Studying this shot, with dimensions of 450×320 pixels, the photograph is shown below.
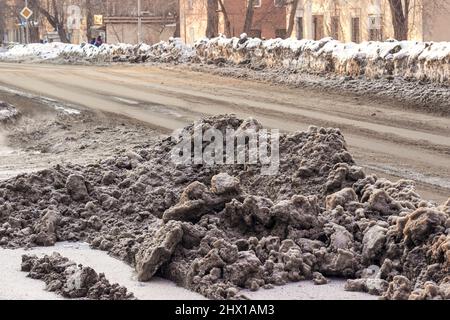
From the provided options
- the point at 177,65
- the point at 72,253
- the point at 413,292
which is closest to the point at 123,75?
the point at 177,65

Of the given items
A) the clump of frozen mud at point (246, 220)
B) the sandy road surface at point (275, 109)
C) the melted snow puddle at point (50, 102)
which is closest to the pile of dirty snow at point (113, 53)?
the sandy road surface at point (275, 109)

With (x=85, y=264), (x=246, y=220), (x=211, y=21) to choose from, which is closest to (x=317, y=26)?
(x=211, y=21)

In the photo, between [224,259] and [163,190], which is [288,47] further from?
[224,259]

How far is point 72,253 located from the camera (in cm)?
668

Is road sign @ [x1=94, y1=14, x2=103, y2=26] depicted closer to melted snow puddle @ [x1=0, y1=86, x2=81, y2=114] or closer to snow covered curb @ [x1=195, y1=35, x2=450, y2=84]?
snow covered curb @ [x1=195, y1=35, x2=450, y2=84]

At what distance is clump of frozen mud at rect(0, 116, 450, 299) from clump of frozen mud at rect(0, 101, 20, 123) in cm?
821

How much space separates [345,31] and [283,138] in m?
40.2

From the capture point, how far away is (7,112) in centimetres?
1678

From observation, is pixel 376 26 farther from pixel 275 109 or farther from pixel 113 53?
pixel 275 109

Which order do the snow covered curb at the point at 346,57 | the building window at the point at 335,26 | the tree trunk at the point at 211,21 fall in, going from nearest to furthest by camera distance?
the snow covered curb at the point at 346,57, the tree trunk at the point at 211,21, the building window at the point at 335,26

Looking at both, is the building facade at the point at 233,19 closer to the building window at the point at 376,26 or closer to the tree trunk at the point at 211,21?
the building window at the point at 376,26

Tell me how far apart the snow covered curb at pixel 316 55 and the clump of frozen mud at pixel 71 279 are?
12627 mm

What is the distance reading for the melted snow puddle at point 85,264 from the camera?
5.59m

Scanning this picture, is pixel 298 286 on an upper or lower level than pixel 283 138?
lower
